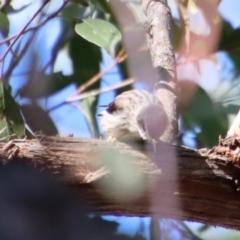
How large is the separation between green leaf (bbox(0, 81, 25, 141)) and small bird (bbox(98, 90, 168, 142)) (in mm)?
272

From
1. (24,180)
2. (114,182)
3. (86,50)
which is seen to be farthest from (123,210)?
(86,50)

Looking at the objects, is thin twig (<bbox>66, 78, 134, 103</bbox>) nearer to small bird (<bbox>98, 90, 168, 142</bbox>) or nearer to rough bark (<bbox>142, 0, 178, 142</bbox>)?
small bird (<bbox>98, 90, 168, 142</bbox>)

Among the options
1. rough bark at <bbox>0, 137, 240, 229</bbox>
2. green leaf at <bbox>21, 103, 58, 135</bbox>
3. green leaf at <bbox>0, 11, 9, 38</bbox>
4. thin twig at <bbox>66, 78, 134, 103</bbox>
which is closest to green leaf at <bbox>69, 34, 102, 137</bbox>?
thin twig at <bbox>66, 78, 134, 103</bbox>

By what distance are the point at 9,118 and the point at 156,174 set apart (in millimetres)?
509

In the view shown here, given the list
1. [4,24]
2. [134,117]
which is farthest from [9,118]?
[134,117]

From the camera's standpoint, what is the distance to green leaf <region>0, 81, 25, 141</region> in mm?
1597

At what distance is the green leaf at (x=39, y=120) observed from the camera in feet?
6.00

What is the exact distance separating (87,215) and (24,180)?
138 millimetres

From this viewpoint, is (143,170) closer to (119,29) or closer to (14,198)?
(14,198)

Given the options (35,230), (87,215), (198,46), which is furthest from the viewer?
(198,46)

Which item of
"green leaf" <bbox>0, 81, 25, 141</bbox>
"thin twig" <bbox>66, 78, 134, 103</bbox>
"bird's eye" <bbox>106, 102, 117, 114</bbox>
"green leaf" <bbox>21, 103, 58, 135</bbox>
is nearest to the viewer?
"green leaf" <bbox>0, 81, 25, 141</bbox>

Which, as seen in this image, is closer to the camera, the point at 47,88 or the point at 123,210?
the point at 123,210

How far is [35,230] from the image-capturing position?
3.73ft

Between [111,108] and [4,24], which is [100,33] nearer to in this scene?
[4,24]
